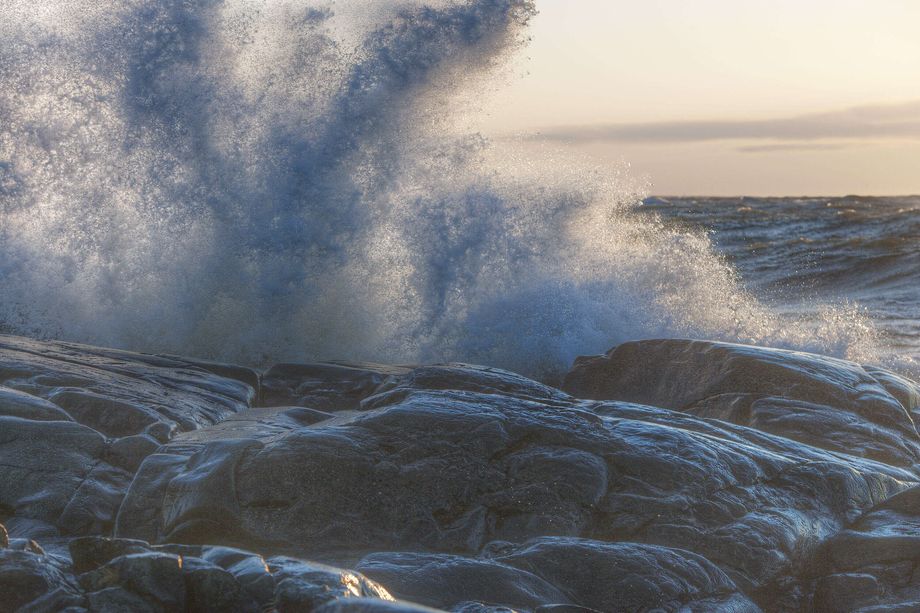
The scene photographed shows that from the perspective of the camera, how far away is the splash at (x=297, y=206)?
7.16m

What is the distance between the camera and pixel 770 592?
3297 mm

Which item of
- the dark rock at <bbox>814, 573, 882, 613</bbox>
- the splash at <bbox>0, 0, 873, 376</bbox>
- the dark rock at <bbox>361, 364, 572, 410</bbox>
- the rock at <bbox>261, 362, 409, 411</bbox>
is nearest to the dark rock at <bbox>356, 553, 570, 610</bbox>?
the dark rock at <bbox>814, 573, 882, 613</bbox>

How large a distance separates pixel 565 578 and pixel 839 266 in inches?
624

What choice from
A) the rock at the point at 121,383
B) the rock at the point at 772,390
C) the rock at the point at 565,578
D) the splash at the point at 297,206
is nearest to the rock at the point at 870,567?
the rock at the point at 565,578

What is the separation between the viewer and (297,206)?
24.5ft

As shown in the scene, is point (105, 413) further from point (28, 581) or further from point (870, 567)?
point (870, 567)

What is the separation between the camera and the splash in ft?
23.5

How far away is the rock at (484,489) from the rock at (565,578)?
0.20m

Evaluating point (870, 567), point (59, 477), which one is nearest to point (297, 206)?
point (59, 477)

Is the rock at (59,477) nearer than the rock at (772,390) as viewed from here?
Yes

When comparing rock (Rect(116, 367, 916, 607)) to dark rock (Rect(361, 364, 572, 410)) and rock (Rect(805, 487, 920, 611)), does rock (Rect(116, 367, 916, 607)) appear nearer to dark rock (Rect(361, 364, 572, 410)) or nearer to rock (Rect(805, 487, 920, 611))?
rock (Rect(805, 487, 920, 611))

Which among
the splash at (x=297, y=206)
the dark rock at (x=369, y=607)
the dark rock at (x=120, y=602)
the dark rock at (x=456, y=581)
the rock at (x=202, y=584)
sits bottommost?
the dark rock at (x=456, y=581)

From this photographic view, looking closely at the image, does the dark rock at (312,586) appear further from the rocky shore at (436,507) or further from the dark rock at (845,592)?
the dark rock at (845,592)

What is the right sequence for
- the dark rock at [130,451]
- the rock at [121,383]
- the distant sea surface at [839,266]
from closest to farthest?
1. the dark rock at [130,451]
2. the rock at [121,383]
3. the distant sea surface at [839,266]
